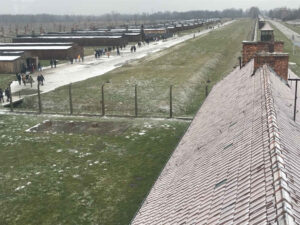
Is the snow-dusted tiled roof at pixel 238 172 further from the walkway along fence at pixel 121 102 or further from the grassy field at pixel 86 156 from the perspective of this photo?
the walkway along fence at pixel 121 102

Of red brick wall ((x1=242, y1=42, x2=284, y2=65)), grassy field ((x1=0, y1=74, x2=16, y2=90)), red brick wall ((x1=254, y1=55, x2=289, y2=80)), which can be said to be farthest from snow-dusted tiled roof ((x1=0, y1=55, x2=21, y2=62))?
red brick wall ((x1=254, y1=55, x2=289, y2=80))

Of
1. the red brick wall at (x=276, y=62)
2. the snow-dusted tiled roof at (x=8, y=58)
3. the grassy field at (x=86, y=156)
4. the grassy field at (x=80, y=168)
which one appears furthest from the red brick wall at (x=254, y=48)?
the snow-dusted tiled roof at (x=8, y=58)

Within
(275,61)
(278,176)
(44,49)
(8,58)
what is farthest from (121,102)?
(44,49)

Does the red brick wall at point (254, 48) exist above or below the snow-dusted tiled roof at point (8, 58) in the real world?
above

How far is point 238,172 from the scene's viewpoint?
8.02 metres

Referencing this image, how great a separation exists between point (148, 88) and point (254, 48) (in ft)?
63.4

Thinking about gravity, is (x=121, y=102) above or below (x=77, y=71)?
below

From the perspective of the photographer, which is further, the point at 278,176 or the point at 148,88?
the point at 148,88

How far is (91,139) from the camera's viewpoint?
997 inches

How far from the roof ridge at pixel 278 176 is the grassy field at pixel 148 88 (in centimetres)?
2246

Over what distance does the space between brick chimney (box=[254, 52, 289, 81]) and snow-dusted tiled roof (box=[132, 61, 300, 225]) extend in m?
4.10

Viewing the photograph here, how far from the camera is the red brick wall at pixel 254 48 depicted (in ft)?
74.0

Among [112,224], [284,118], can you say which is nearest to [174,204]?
[284,118]

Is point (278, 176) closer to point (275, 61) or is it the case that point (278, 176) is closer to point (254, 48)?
point (275, 61)
